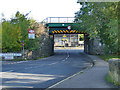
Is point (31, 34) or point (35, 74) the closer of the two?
point (35, 74)

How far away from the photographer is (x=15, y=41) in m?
33.6

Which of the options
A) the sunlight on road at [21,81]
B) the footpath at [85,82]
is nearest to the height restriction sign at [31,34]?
the sunlight on road at [21,81]

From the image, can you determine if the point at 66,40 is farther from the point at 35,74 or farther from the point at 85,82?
the point at 85,82

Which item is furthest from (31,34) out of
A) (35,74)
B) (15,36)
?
(35,74)

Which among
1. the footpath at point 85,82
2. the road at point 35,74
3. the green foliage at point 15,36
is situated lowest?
the road at point 35,74

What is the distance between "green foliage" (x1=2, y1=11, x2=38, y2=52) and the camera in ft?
108

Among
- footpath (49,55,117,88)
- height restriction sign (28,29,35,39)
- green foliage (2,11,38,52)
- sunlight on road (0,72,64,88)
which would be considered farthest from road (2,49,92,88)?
height restriction sign (28,29,35,39)

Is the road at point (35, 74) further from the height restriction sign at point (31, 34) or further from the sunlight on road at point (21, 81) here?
the height restriction sign at point (31, 34)

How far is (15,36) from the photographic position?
33656 millimetres

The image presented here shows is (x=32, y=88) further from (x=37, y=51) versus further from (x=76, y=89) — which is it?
(x=37, y=51)

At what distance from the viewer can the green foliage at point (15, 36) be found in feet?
108

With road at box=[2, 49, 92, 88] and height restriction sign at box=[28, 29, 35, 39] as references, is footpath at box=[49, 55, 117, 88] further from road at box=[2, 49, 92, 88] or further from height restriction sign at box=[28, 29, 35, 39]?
height restriction sign at box=[28, 29, 35, 39]

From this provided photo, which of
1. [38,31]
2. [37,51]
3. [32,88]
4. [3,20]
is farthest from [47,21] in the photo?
[32,88]

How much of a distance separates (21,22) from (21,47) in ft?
15.1
